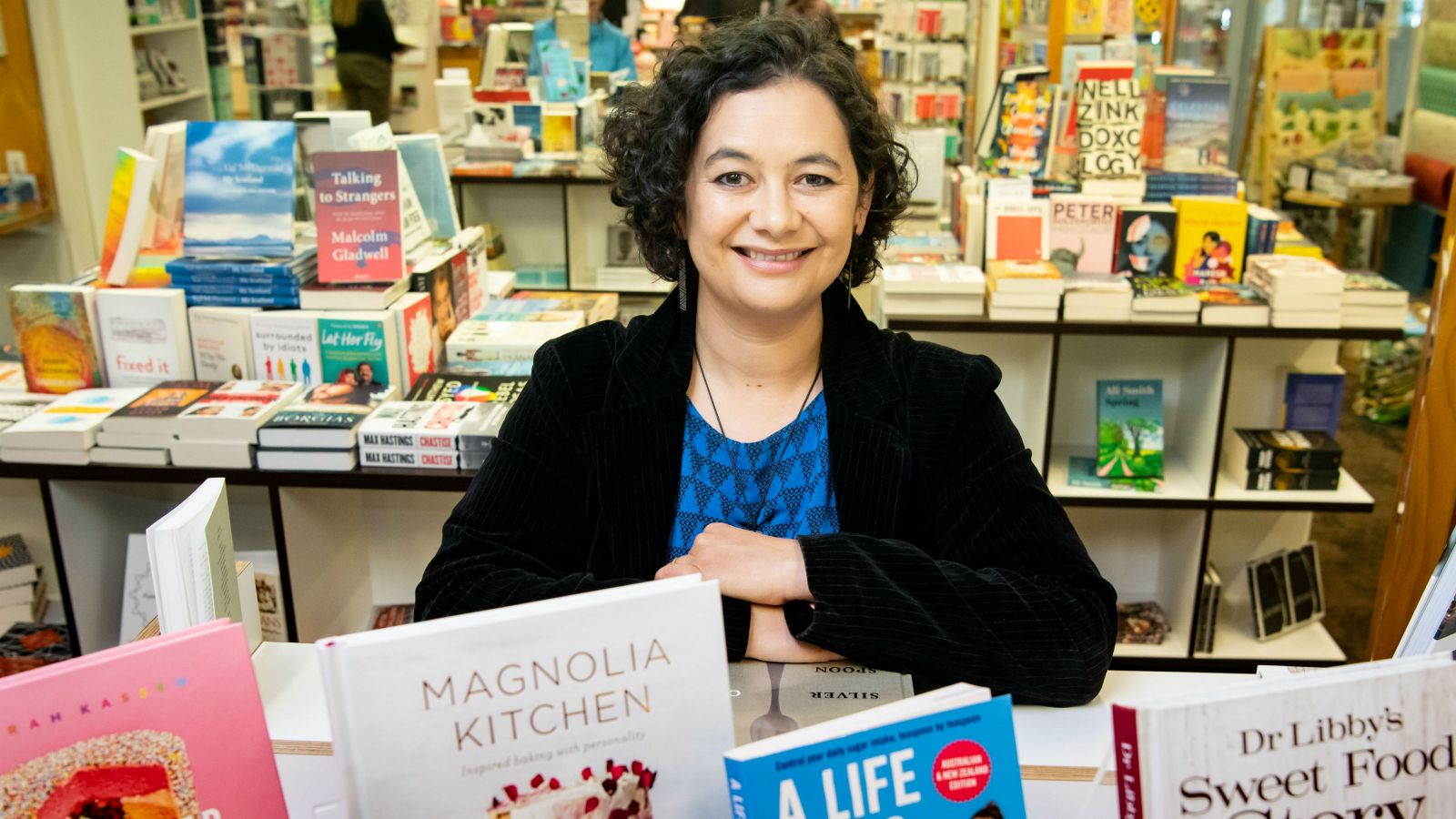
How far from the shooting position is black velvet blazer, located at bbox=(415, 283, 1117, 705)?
1.40 m

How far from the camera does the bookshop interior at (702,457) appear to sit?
0.90m

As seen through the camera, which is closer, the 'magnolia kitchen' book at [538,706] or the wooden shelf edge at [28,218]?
the 'magnolia kitchen' book at [538,706]

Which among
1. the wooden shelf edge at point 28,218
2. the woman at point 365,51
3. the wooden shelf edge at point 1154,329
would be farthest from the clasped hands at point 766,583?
the woman at point 365,51

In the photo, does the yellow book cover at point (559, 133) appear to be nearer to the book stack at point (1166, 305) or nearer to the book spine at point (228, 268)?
the book spine at point (228, 268)

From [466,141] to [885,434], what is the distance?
4.26m

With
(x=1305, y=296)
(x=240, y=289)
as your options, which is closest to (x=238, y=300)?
(x=240, y=289)

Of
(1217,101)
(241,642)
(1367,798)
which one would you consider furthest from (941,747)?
(1217,101)

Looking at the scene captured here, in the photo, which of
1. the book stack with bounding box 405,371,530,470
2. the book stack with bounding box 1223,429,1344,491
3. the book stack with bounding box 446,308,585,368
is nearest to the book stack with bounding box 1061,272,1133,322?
the book stack with bounding box 1223,429,1344,491

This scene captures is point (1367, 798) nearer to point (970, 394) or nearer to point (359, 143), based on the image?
point (970, 394)

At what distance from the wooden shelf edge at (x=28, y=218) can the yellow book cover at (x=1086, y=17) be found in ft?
14.7

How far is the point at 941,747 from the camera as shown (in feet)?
2.89

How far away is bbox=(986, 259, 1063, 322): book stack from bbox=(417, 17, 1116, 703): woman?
4.93 feet

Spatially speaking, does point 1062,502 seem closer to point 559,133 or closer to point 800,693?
point 800,693

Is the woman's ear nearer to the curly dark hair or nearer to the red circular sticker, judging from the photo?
the curly dark hair
